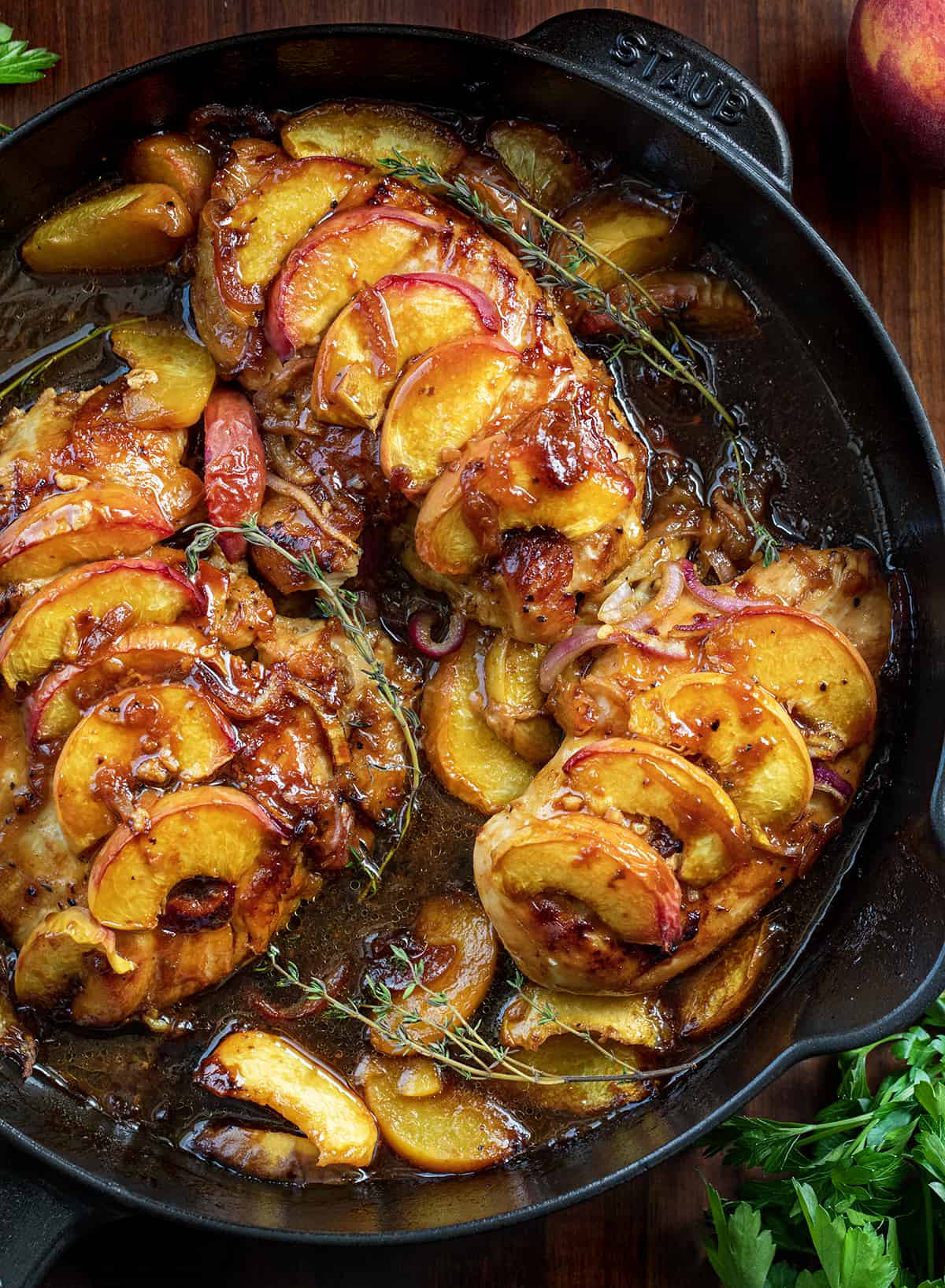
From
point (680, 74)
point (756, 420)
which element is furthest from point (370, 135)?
point (756, 420)

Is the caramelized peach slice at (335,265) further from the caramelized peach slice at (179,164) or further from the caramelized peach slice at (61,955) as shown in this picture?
the caramelized peach slice at (61,955)

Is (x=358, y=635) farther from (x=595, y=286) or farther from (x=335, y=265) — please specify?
(x=595, y=286)

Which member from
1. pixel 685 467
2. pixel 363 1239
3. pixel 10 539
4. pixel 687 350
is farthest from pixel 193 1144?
pixel 687 350

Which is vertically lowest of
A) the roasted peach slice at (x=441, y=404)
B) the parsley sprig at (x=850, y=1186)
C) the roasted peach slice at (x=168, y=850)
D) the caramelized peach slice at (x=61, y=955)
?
the parsley sprig at (x=850, y=1186)

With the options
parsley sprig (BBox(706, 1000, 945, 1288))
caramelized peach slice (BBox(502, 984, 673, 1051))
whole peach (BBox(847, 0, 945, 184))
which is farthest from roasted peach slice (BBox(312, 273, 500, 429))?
parsley sprig (BBox(706, 1000, 945, 1288))

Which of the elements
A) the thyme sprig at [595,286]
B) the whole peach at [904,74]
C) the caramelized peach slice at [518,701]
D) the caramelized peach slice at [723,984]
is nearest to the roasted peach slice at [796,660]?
the thyme sprig at [595,286]
